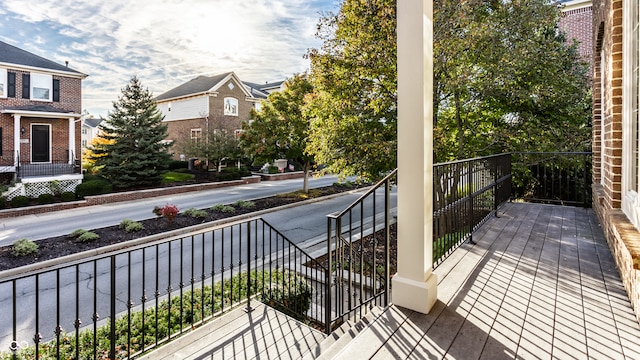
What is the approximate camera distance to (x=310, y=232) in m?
8.86

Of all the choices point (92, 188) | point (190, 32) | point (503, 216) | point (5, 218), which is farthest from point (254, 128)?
point (503, 216)

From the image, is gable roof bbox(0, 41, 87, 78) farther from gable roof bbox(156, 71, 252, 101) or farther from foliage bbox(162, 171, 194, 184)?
gable roof bbox(156, 71, 252, 101)

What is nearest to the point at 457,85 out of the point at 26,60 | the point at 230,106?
the point at 26,60

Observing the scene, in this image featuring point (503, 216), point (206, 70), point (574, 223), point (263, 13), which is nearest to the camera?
point (574, 223)

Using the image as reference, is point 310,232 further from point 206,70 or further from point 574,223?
point 206,70

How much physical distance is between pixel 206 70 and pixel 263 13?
52.8ft

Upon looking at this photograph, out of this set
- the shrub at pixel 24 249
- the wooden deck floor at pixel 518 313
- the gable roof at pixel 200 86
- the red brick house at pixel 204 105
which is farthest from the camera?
the gable roof at pixel 200 86

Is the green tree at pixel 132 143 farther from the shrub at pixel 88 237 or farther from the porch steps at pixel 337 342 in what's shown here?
the porch steps at pixel 337 342

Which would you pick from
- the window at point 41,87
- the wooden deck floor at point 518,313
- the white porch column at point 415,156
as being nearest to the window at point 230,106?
the window at point 41,87

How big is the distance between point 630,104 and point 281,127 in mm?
11642

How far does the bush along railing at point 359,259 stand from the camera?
2.54m

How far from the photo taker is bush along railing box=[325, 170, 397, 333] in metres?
2.54

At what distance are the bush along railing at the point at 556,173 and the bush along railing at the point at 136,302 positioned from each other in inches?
204

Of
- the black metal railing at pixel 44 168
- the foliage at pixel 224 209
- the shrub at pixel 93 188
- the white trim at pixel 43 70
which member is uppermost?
the white trim at pixel 43 70
